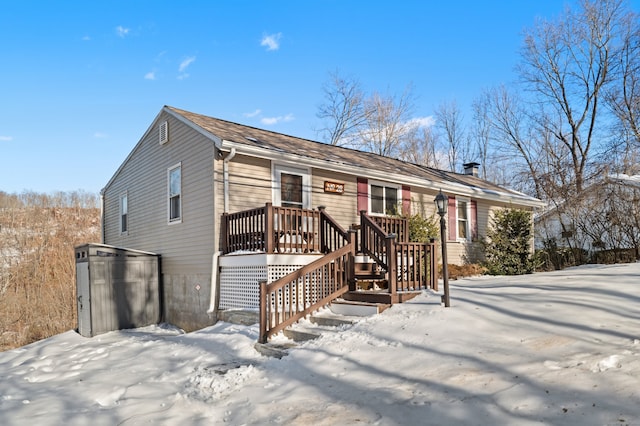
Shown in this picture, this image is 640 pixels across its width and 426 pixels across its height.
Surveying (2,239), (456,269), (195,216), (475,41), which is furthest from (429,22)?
(2,239)

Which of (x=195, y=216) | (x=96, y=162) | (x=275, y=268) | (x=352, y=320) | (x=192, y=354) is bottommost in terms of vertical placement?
(x=192, y=354)

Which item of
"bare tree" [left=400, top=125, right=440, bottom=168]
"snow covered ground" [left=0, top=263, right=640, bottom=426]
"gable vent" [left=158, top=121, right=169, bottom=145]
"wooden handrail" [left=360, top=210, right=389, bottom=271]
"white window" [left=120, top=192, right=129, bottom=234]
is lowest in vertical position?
"snow covered ground" [left=0, top=263, right=640, bottom=426]

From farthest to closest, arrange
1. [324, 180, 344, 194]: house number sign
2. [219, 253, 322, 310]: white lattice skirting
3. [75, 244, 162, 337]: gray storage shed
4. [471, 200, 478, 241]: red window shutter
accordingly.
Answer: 1. [471, 200, 478, 241]: red window shutter
2. [324, 180, 344, 194]: house number sign
3. [75, 244, 162, 337]: gray storage shed
4. [219, 253, 322, 310]: white lattice skirting

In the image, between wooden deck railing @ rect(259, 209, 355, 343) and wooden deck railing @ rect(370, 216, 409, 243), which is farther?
wooden deck railing @ rect(370, 216, 409, 243)

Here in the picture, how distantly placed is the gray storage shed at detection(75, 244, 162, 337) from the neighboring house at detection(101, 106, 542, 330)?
18.6 inches

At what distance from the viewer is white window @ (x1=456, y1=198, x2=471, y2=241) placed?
1591 cm

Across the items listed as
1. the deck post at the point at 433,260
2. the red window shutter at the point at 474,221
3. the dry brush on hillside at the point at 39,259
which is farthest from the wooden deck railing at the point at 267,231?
the dry brush on hillside at the point at 39,259

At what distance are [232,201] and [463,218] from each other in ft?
30.0

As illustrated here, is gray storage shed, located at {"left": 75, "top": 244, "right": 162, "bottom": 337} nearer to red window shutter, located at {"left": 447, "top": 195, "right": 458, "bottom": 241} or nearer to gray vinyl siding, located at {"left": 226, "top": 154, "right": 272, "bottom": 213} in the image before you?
gray vinyl siding, located at {"left": 226, "top": 154, "right": 272, "bottom": 213}

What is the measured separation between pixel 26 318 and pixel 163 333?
13226 mm

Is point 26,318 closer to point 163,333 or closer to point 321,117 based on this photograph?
point 163,333

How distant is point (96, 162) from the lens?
22.7 metres

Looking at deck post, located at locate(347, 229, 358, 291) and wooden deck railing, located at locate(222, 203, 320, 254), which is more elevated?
wooden deck railing, located at locate(222, 203, 320, 254)

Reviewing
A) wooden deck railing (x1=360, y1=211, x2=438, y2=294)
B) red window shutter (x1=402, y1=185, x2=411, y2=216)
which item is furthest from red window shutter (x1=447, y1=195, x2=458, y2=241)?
wooden deck railing (x1=360, y1=211, x2=438, y2=294)
